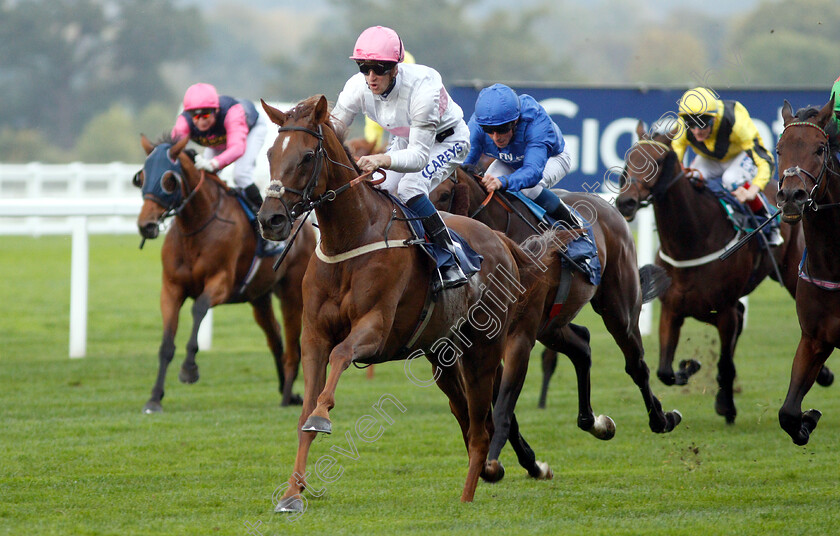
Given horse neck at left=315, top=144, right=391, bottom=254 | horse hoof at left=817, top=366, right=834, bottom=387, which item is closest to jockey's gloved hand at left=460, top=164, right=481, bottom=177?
horse neck at left=315, top=144, right=391, bottom=254

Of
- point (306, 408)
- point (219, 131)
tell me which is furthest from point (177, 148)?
point (306, 408)

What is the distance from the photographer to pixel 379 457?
6.70 m

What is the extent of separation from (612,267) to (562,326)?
21.7 inches

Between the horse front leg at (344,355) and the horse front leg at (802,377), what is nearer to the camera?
the horse front leg at (344,355)

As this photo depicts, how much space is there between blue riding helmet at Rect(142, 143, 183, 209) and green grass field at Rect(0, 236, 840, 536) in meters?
1.48

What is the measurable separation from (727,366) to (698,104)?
184cm

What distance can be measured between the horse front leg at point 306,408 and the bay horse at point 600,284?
159 cm

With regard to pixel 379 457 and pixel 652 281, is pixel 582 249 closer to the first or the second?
pixel 652 281

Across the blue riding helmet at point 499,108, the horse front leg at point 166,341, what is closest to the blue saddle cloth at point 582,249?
the blue riding helmet at point 499,108

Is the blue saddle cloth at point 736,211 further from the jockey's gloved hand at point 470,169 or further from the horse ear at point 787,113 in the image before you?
the horse ear at point 787,113

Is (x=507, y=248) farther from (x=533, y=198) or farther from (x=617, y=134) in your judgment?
(x=617, y=134)

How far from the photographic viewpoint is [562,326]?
21.8 feet

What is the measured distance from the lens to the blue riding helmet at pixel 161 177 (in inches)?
326

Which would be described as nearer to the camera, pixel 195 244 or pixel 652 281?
pixel 652 281
